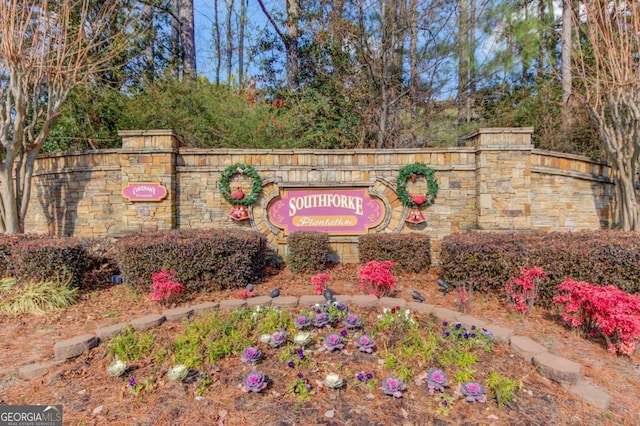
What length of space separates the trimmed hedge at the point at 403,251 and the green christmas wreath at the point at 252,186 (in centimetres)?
240

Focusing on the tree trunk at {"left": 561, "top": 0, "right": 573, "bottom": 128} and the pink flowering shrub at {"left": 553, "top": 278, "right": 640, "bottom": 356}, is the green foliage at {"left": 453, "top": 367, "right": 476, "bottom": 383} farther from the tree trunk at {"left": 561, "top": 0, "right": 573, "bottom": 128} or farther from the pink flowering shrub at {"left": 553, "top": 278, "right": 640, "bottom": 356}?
the tree trunk at {"left": 561, "top": 0, "right": 573, "bottom": 128}

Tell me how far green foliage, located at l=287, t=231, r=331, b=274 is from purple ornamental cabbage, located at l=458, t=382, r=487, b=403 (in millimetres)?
3493

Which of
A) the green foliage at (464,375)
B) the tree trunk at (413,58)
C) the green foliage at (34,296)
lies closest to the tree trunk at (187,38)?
the tree trunk at (413,58)

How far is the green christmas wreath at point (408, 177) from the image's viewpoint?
6102 millimetres

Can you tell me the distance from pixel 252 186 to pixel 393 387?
477 cm

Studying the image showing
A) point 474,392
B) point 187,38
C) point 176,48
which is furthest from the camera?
point 176,48

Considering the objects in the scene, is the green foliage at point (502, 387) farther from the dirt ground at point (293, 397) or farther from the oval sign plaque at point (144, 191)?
the oval sign plaque at point (144, 191)

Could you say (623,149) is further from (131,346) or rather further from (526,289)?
(131,346)

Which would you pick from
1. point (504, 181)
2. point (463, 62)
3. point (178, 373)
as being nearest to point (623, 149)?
point (504, 181)

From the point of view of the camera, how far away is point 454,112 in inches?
372

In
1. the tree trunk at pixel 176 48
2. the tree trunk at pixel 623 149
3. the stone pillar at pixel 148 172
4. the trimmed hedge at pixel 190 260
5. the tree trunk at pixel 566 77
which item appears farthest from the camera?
the tree trunk at pixel 176 48

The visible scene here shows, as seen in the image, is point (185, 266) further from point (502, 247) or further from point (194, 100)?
point (194, 100)

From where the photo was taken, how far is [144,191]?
237 inches

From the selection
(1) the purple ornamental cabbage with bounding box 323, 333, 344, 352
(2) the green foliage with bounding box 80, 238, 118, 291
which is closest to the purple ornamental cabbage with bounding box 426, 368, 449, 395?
(1) the purple ornamental cabbage with bounding box 323, 333, 344, 352
